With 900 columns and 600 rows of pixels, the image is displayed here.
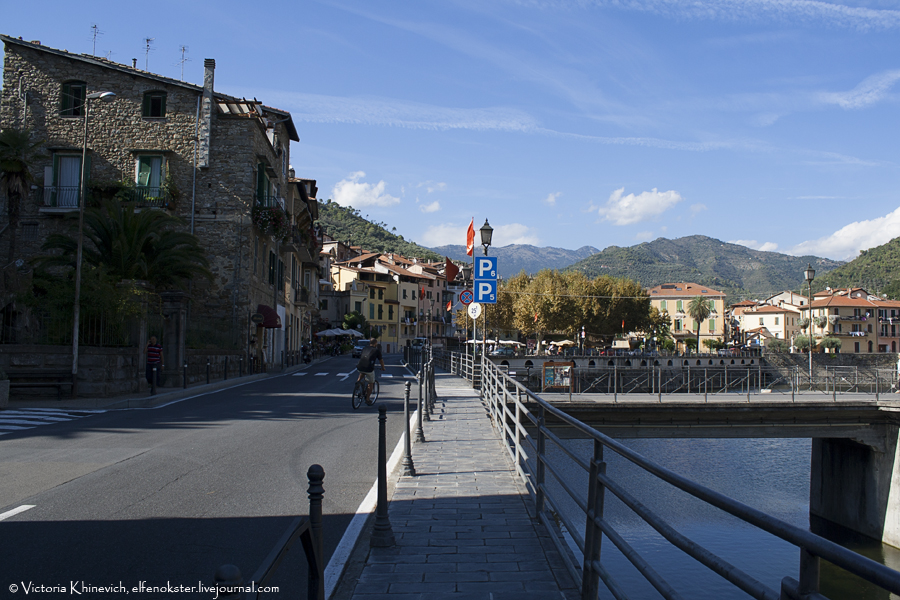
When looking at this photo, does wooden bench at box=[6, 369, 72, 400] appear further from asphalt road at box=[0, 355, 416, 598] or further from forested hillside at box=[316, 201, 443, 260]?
forested hillside at box=[316, 201, 443, 260]

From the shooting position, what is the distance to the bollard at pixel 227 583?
6.56 ft

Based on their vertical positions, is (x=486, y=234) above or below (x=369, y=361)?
above

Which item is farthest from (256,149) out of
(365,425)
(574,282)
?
(574,282)

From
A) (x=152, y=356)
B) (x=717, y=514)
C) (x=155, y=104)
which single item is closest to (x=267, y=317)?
(x=155, y=104)

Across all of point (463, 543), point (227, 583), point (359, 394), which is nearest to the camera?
point (227, 583)

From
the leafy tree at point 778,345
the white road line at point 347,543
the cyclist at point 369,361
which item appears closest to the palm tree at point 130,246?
the cyclist at point 369,361

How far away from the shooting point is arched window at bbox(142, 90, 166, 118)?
31359 millimetres

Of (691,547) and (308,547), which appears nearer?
(691,547)

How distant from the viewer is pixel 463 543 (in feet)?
17.9

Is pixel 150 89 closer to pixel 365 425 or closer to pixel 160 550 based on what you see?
pixel 365 425

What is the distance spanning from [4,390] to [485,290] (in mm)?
13414

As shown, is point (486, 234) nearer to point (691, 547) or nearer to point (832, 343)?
point (691, 547)

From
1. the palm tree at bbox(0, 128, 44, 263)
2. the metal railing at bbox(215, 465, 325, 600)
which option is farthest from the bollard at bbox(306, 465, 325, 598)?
the palm tree at bbox(0, 128, 44, 263)

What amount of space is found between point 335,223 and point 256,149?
136421mm
